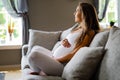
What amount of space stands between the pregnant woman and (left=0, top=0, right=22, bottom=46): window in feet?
7.69

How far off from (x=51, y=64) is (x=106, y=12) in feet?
11.1

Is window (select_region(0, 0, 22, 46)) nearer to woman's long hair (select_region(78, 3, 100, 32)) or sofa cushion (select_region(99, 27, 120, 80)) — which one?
woman's long hair (select_region(78, 3, 100, 32))

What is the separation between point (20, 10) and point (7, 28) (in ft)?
1.69

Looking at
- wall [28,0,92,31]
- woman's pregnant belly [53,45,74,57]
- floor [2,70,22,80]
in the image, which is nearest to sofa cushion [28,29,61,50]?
woman's pregnant belly [53,45,74,57]

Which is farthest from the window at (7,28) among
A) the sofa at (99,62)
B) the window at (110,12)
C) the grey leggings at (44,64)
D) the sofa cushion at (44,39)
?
the sofa at (99,62)

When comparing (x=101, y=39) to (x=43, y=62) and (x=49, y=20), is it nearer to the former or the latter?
(x=43, y=62)

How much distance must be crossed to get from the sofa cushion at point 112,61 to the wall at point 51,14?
2.93 m

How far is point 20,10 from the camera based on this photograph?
14.8 ft

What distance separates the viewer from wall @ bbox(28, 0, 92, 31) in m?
4.66

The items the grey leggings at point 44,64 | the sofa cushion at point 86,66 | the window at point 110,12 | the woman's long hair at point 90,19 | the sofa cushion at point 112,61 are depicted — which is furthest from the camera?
the window at point 110,12

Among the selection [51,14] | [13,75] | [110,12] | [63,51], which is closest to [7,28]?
[51,14]

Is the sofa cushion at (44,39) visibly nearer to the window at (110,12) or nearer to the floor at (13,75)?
the floor at (13,75)

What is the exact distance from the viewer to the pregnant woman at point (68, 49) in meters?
2.10

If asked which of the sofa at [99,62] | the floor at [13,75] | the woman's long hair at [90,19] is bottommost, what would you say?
the floor at [13,75]
